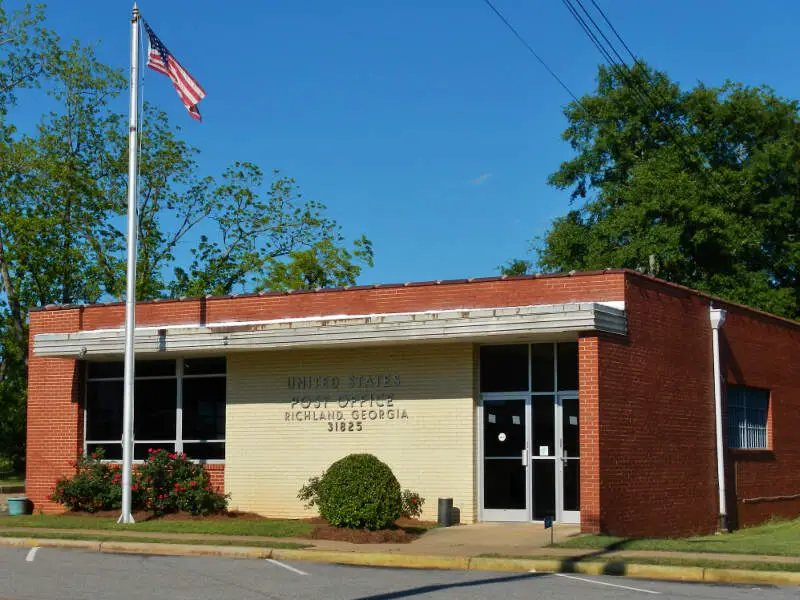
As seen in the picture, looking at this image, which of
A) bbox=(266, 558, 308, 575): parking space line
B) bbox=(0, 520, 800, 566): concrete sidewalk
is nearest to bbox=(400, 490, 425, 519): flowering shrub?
bbox=(0, 520, 800, 566): concrete sidewalk

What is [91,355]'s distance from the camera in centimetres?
2330

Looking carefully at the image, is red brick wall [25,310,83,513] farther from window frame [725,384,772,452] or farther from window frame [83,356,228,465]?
window frame [725,384,772,452]

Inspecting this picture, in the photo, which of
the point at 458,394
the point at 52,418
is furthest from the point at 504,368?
the point at 52,418

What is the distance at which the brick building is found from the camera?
1916 centimetres

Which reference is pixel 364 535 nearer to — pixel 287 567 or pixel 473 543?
pixel 473 543

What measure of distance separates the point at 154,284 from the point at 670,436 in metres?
30.1

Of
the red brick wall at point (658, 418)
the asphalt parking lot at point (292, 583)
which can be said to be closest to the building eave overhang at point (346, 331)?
the red brick wall at point (658, 418)

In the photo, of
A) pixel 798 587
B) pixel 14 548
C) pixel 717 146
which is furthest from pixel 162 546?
pixel 717 146

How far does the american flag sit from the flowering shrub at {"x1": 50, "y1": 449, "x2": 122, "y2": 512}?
7.57 m

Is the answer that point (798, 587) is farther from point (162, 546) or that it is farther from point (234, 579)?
point (162, 546)

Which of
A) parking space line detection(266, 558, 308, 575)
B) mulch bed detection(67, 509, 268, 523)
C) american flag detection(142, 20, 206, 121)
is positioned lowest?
mulch bed detection(67, 509, 268, 523)

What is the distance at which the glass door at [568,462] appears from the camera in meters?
19.8

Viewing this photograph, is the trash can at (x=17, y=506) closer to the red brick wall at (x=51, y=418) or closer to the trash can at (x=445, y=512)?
the red brick wall at (x=51, y=418)

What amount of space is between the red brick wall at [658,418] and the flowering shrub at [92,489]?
10.2 meters
